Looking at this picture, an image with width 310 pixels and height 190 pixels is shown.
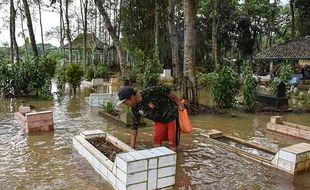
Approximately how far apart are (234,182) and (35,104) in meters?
9.72

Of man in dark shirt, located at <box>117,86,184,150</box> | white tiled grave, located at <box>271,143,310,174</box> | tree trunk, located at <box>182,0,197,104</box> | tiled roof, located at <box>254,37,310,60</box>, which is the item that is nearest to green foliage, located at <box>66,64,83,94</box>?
tree trunk, located at <box>182,0,197,104</box>

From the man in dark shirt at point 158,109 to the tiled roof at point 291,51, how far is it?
665 inches

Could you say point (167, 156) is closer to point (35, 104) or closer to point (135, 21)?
point (35, 104)

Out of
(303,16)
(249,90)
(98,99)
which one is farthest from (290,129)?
(303,16)

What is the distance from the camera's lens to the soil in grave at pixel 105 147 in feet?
19.5

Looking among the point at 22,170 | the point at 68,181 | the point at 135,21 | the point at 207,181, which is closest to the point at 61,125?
the point at 22,170

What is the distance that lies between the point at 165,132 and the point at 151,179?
1.84 meters

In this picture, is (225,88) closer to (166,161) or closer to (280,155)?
(280,155)

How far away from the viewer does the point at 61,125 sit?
939 cm

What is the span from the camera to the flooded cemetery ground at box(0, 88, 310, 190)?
5.18 m

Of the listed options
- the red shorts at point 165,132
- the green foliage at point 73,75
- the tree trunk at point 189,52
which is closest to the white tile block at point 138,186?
the red shorts at point 165,132

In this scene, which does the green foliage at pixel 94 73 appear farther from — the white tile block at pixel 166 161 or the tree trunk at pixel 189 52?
the white tile block at pixel 166 161

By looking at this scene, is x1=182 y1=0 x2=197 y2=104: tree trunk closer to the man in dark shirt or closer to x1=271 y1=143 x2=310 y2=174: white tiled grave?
the man in dark shirt

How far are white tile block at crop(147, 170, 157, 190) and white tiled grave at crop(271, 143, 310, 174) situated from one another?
7.82 feet
